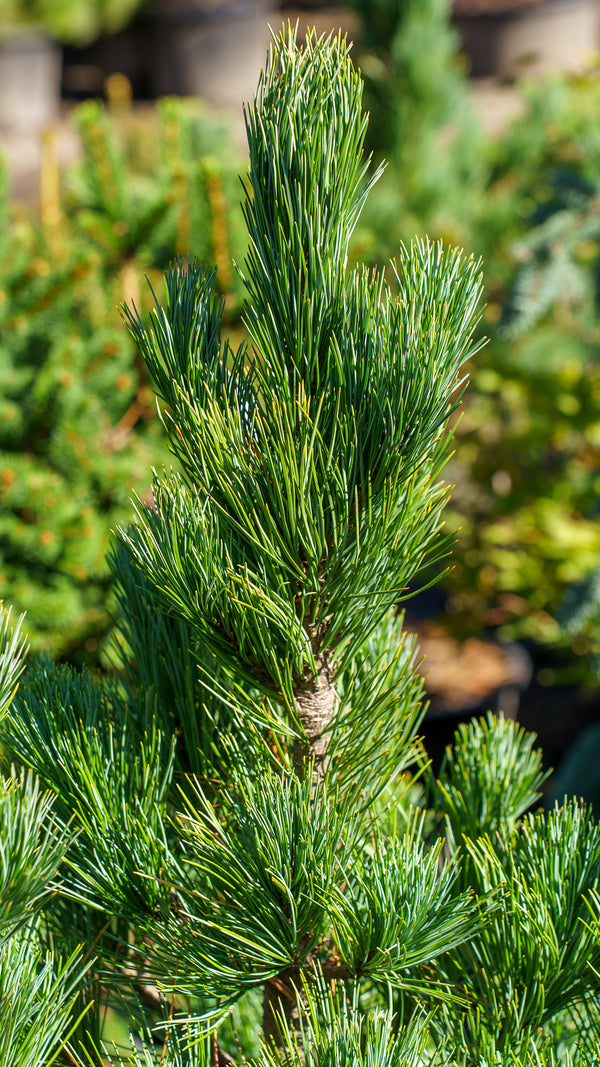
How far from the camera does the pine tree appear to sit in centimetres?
73

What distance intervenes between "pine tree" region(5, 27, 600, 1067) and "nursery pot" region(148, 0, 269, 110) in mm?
7681

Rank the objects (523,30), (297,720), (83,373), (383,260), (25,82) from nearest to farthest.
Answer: (297,720) → (83,373) → (383,260) → (25,82) → (523,30)

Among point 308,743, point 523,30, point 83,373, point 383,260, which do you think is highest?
point 523,30

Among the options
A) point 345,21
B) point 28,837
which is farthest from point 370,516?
point 345,21

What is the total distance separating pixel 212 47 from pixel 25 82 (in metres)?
1.69

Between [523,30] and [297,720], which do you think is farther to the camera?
[523,30]

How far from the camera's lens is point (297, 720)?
79cm

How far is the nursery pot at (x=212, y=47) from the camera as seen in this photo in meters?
7.52

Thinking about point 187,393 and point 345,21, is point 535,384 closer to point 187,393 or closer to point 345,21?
point 187,393

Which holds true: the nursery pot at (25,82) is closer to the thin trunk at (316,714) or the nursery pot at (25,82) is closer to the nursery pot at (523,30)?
the nursery pot at (523,30)

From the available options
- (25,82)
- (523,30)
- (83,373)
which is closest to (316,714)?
(83,373)

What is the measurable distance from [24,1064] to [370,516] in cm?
52

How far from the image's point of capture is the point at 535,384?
3.01 meters

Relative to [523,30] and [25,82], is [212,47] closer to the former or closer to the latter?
[25,82]
